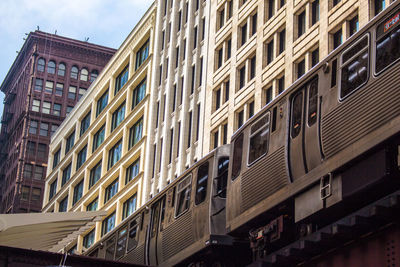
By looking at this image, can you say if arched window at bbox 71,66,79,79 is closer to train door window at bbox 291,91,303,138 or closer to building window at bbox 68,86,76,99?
building window at bbox 68,86,76,99

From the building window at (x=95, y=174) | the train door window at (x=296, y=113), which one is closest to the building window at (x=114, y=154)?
the building window at (x=95, y=174)

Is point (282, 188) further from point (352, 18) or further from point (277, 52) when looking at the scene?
point (277, 52)

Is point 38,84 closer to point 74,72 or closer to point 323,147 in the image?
point 74,72

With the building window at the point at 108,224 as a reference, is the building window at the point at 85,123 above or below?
above

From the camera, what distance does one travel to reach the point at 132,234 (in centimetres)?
2748

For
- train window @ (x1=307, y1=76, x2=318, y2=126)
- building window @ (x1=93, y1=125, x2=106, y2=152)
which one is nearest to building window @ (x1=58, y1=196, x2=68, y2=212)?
building window @ (x1=93, y1=125, x2=106, y2=152)

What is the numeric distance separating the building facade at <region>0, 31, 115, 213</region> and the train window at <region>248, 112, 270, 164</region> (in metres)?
84.1

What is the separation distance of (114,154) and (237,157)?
44494 mm

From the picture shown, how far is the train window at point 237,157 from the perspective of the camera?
68.0 ft

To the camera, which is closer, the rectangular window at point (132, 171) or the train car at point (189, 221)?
the train car at point (189, 221)

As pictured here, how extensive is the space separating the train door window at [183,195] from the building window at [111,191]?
38354mm

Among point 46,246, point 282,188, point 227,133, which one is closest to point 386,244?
point 282,188

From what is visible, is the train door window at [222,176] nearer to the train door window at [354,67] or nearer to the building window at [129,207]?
the train door window at [354,67]

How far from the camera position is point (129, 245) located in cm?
2762
